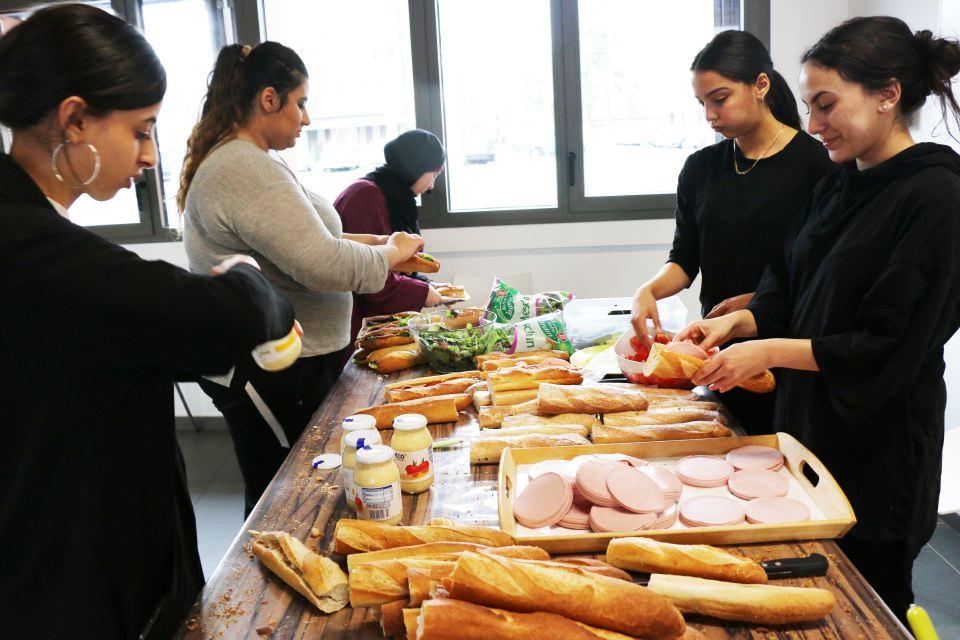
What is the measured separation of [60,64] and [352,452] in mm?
802

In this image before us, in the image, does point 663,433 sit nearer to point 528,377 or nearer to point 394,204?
point 528,377

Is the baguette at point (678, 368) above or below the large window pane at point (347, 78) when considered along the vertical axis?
below

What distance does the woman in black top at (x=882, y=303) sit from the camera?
1.48m

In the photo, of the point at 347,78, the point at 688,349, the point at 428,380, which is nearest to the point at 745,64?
the point at 688,349

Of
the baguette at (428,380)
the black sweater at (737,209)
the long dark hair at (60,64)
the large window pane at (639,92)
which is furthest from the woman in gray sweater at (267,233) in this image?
the large window pane at (639,92)

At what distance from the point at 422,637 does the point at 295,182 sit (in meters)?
1.46

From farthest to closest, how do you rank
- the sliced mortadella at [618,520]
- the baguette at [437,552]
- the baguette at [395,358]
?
the baguette at [395,358] < the sliced mortadella at [618,520] < the baguette at [437,552]

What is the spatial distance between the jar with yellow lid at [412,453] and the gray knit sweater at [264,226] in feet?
2.47

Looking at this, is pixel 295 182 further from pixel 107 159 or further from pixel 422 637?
pixel 422 637

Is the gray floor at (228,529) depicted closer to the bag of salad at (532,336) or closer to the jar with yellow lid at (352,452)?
the bag of salad at (532,336)

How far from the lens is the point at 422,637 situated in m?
0.94

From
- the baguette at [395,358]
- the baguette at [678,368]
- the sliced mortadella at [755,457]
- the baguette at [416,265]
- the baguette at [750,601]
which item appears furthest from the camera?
the baguette at [416,265]

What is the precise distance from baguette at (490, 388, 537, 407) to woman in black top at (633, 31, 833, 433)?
390 mm

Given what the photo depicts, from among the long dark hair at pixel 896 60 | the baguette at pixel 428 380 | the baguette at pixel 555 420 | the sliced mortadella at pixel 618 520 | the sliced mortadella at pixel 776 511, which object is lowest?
the baguette at pixel 428 380
